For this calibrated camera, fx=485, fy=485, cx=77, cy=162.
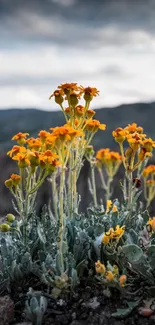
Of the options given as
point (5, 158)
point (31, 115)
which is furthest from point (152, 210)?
point (31, 115)

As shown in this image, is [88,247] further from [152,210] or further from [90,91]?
[152,210]

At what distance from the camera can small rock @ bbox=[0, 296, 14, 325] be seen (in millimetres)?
2539

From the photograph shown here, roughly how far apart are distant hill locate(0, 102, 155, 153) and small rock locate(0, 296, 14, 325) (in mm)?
4413

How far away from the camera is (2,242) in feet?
9.40

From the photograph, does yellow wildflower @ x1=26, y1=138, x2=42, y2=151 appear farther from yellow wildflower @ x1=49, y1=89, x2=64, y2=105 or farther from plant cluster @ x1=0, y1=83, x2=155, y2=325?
yellow wildflower @ x1=49, y1=89, x2=64, y2=105

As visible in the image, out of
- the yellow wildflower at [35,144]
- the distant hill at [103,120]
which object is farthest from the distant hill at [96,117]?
the yellow wildflower at [35,144]

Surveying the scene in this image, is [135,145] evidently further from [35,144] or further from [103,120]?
[103,120]

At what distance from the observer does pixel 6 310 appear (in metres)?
2.55

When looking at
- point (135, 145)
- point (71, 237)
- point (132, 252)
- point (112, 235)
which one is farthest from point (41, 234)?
point (135, 145)

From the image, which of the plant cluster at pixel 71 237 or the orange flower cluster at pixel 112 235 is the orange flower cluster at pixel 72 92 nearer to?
the plant cluster at pixel 71 237

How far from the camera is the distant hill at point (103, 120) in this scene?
702 cm

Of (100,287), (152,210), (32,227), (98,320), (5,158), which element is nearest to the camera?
(98,320)

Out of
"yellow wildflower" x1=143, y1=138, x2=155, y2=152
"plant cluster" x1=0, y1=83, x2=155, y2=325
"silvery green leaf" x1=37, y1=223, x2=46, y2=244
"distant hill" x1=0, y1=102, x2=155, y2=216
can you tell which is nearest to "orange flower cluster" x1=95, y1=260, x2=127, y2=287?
"plant cluster" x1=0, y1=83, x2=155, y2=325

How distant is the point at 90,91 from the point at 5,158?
11.8 ft
